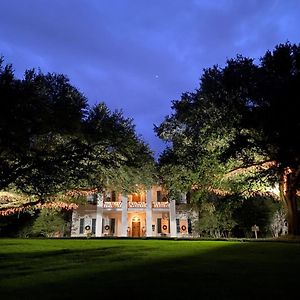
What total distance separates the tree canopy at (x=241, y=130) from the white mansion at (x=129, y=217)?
68.4 feet

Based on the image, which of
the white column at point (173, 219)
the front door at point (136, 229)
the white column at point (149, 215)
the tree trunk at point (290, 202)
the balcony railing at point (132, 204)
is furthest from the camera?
the front door at point (136, 229)

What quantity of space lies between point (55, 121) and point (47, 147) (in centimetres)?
371

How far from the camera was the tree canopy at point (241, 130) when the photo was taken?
16516mm

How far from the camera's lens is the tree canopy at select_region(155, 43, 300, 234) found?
16.5 m

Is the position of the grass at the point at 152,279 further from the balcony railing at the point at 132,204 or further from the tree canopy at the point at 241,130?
the balcony railing at the point at 132,204

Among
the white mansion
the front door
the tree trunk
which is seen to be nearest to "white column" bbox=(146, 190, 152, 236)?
the white mansion

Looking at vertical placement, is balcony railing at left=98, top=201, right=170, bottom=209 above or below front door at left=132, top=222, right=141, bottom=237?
above

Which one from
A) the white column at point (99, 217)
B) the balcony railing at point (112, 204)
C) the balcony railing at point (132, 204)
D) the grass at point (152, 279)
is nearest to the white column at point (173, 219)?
the balcony railing at point (132, 204)

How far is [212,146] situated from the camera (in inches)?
874

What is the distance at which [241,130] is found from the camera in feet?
66.4

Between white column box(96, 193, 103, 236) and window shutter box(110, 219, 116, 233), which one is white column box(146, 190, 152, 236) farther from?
white column box(96, 193, 103, 236)

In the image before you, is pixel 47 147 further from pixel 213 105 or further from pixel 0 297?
pixel 0 297

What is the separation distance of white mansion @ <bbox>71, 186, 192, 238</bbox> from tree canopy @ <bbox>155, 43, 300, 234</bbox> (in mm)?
20839

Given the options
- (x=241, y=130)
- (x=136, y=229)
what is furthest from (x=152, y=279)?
(x=136, y=229)
